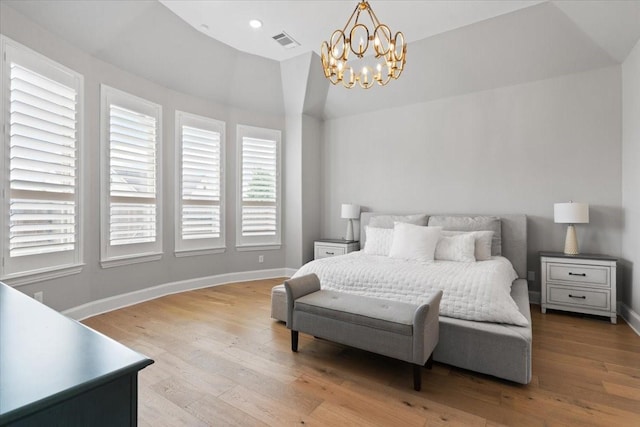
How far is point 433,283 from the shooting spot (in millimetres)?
2660

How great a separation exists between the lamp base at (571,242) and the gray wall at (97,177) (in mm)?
4090

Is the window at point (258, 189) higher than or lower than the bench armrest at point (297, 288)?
higher

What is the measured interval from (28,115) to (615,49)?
584cm

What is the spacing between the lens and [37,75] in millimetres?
2943

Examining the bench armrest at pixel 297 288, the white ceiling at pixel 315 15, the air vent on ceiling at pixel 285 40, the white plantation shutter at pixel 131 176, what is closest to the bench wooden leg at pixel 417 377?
the bench armrest at pixel 297 288

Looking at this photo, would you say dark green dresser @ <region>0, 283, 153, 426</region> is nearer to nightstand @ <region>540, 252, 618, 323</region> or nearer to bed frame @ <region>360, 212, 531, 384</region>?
bed frame @ <region>360, 212, 531, 384</region>

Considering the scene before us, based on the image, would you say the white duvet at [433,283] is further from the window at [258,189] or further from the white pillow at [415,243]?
the window at [258,189]

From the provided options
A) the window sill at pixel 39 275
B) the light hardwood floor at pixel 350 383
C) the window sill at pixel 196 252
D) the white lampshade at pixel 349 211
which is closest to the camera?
the light hardwood floor at pixel 350 383

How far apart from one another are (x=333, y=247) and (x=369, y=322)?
2.85 meters

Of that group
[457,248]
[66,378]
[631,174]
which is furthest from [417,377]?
[631,174]

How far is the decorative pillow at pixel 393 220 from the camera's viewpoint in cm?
446

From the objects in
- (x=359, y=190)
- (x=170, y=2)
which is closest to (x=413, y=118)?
(x=359, y=190)

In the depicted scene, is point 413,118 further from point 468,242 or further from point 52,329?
point 52,329

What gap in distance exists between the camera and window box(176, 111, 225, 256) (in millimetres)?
4574
